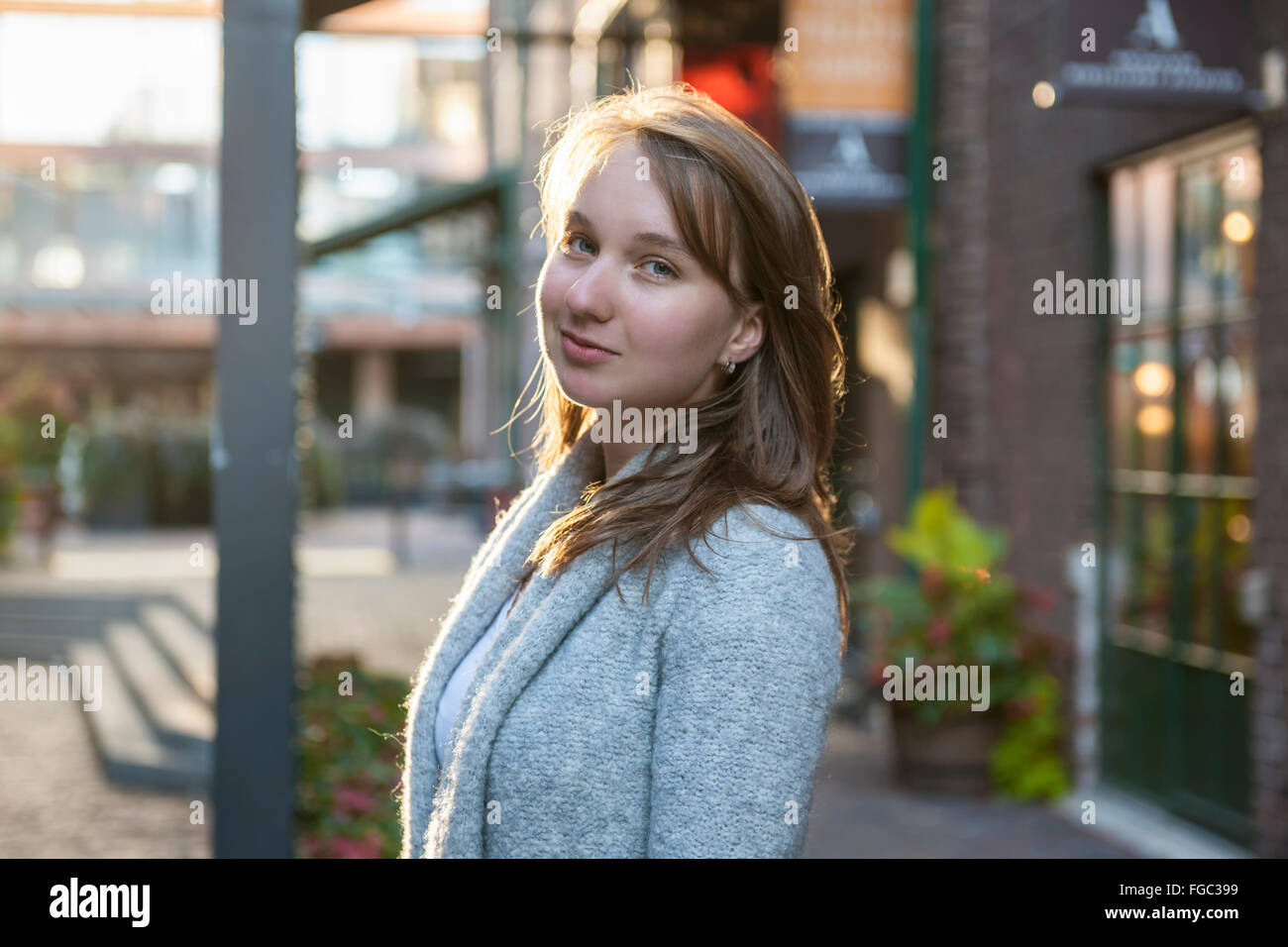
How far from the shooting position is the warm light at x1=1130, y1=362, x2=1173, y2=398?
5871mm

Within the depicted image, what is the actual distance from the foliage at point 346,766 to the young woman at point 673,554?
2568 millimetres

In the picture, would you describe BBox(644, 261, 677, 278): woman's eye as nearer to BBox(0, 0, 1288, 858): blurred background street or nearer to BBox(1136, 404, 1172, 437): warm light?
BBox(0, 0, 1288, 858): blurred background street

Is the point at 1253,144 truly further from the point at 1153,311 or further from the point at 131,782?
the point at 131,782

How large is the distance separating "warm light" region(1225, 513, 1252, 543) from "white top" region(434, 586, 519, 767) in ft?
14.1

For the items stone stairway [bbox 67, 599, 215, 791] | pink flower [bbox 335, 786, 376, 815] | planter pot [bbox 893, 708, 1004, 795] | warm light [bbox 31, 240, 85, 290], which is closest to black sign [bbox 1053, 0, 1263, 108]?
planter pot [bbox 893, 708, 1004, 795]

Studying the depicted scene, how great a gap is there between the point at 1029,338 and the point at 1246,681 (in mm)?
2291

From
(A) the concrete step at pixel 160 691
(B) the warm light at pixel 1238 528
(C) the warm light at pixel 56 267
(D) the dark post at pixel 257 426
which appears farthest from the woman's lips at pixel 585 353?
(C) the warm light at pixel 56 267

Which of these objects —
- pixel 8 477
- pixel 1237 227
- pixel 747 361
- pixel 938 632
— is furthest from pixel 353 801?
pixel 8 477

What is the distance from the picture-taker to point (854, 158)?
24.4ft

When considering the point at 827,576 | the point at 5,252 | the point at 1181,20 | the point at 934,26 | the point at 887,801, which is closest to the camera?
the point at 827,576

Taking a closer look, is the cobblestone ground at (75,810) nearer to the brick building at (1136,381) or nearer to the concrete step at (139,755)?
the concrete step at (139,755)

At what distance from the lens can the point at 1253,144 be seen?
16.7ft

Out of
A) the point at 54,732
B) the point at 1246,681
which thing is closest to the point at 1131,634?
the point at 1246,681

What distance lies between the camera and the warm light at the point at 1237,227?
17.1ft
